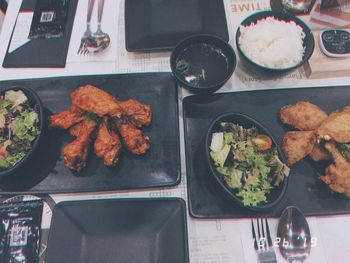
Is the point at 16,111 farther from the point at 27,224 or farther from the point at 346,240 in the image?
the point at 346,240

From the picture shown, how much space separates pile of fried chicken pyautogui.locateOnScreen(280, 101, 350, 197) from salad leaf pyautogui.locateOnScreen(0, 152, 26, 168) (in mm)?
1209

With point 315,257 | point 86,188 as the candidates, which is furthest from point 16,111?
point 315,257

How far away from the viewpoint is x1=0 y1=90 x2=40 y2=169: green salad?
4.40 ft

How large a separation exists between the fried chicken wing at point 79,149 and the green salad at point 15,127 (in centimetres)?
17

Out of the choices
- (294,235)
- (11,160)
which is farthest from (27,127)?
(294,235)

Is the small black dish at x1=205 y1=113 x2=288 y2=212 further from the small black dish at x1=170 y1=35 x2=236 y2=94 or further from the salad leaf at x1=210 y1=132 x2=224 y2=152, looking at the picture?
the small black dish at x1=170 y1=35 x2=236 y2=94

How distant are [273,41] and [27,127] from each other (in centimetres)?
134

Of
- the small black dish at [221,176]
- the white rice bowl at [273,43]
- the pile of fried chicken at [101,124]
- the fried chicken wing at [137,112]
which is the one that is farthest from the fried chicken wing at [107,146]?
the white rice bowl at [273,43]

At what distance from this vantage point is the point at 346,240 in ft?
4.28

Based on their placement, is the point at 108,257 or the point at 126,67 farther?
the point at 126,67

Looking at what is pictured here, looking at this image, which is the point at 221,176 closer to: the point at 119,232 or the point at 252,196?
the point at 252,196

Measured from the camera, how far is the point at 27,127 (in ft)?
4.52

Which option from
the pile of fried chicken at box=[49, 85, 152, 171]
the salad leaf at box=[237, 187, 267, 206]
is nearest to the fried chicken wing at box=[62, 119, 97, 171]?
the pile of fried chicken at box=[49, 85, 152, 171]

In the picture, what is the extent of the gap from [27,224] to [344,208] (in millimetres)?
1420
